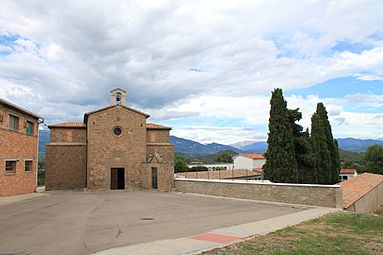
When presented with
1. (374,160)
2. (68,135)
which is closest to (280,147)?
(68,135)

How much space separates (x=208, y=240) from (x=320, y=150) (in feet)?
95.0

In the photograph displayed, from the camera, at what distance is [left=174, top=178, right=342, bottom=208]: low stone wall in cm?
1538

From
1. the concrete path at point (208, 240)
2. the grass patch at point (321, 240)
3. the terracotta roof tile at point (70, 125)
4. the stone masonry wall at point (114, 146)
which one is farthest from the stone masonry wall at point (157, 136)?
the grass patch at point (321, 240)

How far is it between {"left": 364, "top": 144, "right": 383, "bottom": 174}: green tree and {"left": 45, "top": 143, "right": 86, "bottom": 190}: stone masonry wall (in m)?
61.6

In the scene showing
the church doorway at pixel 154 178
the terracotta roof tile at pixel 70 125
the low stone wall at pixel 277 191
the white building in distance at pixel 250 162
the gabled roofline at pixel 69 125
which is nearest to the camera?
the low stone wall at pixel 277 191

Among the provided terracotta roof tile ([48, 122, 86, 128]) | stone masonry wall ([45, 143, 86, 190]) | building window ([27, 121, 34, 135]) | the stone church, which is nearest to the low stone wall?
the stone church

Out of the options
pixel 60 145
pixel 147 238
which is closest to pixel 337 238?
pixel 147 238

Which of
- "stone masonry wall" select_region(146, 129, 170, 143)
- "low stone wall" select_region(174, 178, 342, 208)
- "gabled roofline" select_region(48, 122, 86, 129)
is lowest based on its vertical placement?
"low stone wall" select_region(174, 178, 342, 208)

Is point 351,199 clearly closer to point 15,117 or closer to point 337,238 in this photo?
point 337,238

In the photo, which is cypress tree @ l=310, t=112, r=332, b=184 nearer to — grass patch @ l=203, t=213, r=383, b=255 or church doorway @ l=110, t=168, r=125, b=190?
church doorway @ l=110, t=168, r=125, b=190

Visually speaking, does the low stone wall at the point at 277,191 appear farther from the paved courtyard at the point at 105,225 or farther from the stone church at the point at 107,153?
the stone church at the point at 107,153

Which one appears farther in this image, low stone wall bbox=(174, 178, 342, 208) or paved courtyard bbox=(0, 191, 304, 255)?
low stone wall bbox=(174, 178, 342, 208)

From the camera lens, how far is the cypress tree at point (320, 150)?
110 feet

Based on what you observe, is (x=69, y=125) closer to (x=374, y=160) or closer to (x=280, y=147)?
(x=280, y=147)
